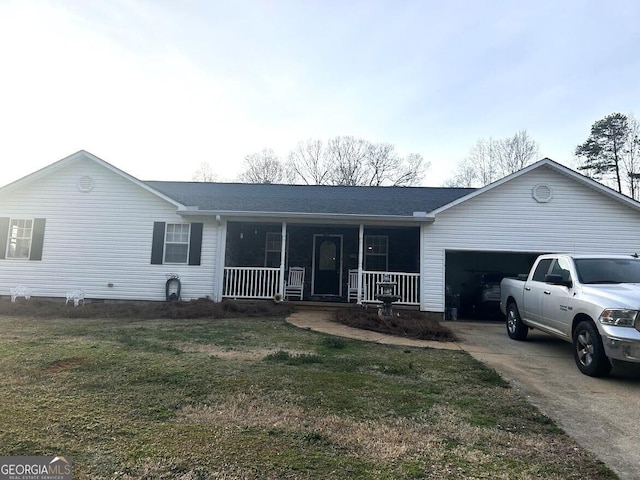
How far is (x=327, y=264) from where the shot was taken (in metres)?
13.4

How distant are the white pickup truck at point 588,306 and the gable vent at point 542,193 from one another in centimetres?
418

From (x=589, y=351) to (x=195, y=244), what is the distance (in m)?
9.67

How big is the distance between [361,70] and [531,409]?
1002cm

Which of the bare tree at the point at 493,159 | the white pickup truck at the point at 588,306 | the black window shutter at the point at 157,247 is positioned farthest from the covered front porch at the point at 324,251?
the bare tree at the point at 493,159

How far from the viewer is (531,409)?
375 centimetres

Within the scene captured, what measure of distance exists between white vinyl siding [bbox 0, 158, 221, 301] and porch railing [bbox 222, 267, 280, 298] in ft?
1.25

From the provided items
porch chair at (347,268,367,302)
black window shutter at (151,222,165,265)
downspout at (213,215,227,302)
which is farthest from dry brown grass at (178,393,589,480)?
black window shutter at (151,222,165,265)

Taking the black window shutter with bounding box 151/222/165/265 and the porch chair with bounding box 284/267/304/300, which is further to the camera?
the porch chair with bounding box 284/267/304/300

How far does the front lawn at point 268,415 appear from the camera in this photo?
8.27 feet

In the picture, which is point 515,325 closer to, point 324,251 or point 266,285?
point 266,285

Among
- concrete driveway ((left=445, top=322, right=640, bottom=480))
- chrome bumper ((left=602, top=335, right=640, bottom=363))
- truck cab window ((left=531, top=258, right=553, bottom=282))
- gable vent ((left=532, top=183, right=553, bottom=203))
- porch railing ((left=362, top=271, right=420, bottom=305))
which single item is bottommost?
concrete driveway ((left=445, top=322, right=640, bottom=480))

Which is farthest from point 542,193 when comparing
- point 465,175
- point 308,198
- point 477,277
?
point 465,175

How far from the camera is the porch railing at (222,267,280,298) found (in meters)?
11.2

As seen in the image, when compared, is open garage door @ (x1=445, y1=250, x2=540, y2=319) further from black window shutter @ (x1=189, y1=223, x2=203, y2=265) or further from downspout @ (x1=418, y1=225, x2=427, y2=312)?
black window shutter @ (x1=189, y1=223, x2=203, y2=265)
